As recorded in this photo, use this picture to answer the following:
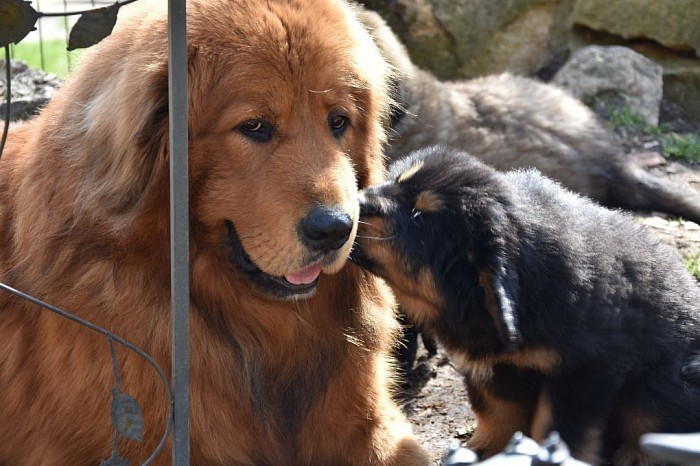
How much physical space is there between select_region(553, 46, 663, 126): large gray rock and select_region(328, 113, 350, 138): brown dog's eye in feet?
18.3

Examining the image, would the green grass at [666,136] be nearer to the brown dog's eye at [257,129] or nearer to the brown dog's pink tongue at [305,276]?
the brown dog's pink tongue at [305,276]

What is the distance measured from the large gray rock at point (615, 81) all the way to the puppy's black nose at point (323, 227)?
6018 mm

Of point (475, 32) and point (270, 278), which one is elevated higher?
point (270, 278)

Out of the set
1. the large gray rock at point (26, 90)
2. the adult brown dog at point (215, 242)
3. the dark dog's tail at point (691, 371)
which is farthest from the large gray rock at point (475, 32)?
the dark dog's tail at point (691, 371)

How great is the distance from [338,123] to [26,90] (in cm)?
433

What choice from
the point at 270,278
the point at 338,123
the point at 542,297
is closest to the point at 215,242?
the point at 270,278

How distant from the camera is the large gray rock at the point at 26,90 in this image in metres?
6.75

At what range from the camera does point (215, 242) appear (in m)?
3.53

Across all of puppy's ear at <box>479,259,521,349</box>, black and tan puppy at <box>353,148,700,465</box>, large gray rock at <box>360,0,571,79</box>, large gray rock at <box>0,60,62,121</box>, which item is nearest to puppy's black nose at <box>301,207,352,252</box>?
black and tan puppy at <box>353,148,700,465</box>

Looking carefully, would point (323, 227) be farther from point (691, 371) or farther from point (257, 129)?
point (691, 371)

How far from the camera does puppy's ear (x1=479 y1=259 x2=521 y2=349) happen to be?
353 centimetres

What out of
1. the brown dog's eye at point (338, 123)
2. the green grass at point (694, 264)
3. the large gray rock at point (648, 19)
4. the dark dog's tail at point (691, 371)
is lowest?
the green grass at point (694, 264)

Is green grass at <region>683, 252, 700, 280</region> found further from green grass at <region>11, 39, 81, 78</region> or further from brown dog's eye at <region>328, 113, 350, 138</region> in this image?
green grass at <region>11, 39, 81, 78</region>

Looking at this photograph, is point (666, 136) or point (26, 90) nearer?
point (26, 90)
